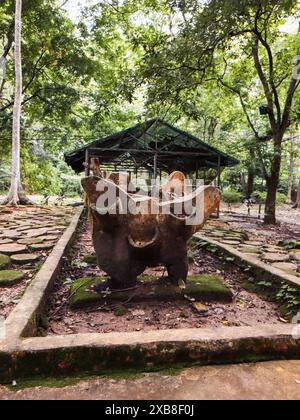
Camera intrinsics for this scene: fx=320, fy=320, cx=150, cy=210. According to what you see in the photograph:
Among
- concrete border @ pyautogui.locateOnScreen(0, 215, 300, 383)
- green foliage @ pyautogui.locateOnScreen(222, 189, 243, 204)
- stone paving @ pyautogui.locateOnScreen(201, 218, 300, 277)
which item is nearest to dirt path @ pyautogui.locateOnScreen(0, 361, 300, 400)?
concrete border @ pyautogui.locateOnScreen(0, 215, 300, 383)

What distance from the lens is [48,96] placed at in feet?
45.7

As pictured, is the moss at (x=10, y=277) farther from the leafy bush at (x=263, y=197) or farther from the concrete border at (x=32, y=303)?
the leafy bush at (x=263, y=197)

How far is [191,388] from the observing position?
1736mm

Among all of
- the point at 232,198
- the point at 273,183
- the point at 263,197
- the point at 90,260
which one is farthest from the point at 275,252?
the point at 263,197

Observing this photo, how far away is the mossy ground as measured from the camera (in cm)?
316

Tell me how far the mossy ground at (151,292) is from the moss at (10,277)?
0.67 meters

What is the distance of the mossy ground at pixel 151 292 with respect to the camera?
3.16 m

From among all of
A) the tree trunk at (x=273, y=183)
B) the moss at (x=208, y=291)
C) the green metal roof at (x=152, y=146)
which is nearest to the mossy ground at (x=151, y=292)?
the moss at (x=208, y=291)

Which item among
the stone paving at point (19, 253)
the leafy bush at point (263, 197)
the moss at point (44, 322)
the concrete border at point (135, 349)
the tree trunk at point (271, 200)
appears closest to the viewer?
the concrete border at point (135, 349)

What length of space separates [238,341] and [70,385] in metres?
1.07

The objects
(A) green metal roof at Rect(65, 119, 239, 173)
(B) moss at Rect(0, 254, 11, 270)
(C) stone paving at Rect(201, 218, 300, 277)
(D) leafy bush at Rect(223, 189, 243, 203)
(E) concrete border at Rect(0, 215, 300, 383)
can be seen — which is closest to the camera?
(E) concrete border at Rect(0, 215, 300, 383)

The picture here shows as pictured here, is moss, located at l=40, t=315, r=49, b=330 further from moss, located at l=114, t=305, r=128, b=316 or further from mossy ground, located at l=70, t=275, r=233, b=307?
moss, located at l=114, t=305, r=128, b=316

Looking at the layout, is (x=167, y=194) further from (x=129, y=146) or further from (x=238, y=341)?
(x=129, y=146)

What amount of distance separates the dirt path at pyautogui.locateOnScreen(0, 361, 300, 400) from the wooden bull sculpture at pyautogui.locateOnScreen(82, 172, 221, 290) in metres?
1.38
